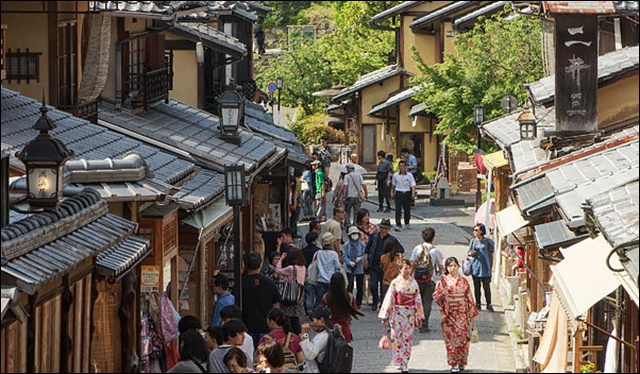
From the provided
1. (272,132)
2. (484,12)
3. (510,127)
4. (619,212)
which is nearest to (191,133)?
(510,127)

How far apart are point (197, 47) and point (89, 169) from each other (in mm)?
13752

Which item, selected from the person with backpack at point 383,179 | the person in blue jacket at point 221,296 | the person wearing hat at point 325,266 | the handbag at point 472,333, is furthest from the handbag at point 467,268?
the person with backpack at point 383,179

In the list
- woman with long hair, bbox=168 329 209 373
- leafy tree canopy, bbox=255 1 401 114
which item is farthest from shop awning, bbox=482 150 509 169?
leafy tree canopy, bbox=255 1 401 114

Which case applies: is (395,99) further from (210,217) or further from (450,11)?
(210,217)

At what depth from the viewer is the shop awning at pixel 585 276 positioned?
11508 mm

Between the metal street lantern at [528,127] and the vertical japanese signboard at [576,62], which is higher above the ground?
the vertical japanese signboard at [576,62]

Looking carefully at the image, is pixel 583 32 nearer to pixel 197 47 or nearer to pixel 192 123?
pixel 192 123

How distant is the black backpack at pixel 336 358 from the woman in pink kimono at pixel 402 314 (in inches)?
124

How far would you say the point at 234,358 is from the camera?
12828 millimetres

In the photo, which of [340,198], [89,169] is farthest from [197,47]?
[89,169]

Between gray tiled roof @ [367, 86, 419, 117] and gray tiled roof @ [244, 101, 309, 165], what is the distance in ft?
36.0

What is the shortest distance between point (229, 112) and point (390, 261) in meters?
3.87

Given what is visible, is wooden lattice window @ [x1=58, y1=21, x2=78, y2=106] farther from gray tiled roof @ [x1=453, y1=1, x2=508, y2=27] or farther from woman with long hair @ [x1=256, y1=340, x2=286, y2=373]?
gray tiled roof @ [x1=453, y1=1, x2=508, y2=27]

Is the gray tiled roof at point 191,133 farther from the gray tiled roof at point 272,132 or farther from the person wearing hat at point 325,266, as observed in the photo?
the gray tiled roof at point 272,132
